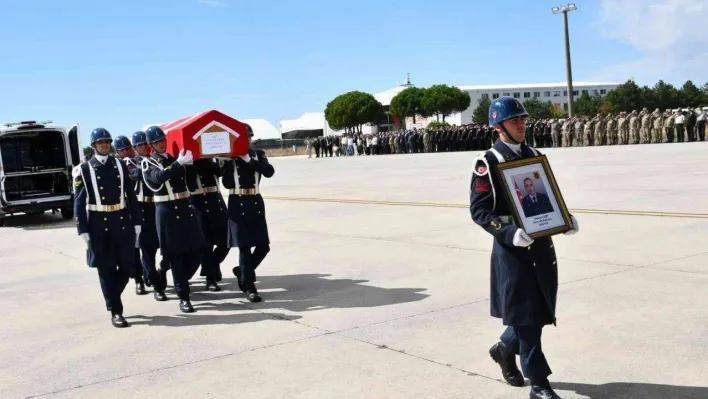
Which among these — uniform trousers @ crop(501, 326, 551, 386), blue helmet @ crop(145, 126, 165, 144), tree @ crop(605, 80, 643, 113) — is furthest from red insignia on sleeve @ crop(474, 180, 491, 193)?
tree @ crop(605, 80, 643, 113)

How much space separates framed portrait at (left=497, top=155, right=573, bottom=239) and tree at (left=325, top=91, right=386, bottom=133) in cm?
10302

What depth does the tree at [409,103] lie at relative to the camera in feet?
351

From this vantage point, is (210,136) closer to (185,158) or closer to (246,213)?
(185,158)

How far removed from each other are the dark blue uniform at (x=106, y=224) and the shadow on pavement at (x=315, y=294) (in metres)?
1.06

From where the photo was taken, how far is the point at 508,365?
494 centimetres

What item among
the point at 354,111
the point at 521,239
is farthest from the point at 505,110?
the point at 354,111

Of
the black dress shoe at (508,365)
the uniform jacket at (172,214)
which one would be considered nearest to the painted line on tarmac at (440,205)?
the uniform jacket at (172,214)

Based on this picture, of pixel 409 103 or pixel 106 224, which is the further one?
pixel 409 103

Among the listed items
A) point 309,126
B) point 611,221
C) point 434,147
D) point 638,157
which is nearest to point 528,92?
point 309,126

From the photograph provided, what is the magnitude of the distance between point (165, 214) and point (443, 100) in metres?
100

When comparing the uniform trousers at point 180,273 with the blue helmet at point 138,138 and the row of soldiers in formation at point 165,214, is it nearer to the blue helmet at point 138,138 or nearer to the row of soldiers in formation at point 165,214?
the row of soldiers in formation at point 165,214

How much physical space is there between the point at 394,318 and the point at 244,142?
258 cm

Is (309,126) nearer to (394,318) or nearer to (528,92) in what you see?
(528,92)

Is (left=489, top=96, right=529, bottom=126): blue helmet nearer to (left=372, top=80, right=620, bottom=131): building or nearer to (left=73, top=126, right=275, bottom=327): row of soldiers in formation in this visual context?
(left=73, top=126, right=275, bottom=327): row of soldiers in formation
